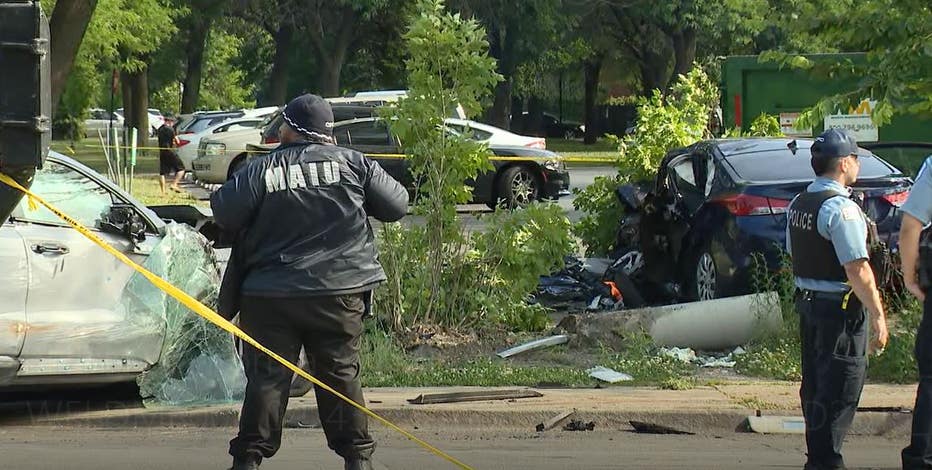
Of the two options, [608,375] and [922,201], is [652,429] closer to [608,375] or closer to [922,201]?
[608,375]

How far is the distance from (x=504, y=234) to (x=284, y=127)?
4020mm

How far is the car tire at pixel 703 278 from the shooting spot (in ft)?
34.8

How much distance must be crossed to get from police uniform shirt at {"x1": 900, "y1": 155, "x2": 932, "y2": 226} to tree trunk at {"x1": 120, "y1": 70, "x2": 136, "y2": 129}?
42.7 metres

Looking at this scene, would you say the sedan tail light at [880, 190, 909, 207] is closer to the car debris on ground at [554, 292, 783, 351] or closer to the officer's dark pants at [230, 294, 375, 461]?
the car debris on ground at [554, 292, 783, 351]

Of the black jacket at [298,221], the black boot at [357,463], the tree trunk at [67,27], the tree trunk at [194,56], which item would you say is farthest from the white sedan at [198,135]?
the black boot at [357,463]

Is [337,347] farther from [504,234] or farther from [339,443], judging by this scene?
[504,234]

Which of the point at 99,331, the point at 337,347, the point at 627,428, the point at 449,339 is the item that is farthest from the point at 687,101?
the point at 337,347

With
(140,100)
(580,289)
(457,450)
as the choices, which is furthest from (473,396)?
(140,100)

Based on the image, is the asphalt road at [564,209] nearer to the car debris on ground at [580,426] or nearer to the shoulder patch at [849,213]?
the car debris on ground at [580,426]

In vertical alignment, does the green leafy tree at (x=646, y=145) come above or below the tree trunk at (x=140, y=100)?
below

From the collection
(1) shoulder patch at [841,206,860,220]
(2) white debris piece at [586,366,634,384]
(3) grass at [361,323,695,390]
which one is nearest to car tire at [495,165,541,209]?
(3) grass at [361,323,695,390]

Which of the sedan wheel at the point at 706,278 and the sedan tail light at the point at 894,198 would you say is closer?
the sedan tail light at the point at 894,198

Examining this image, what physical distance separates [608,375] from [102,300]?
3266mm

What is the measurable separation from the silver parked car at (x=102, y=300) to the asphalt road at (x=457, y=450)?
0.42m
